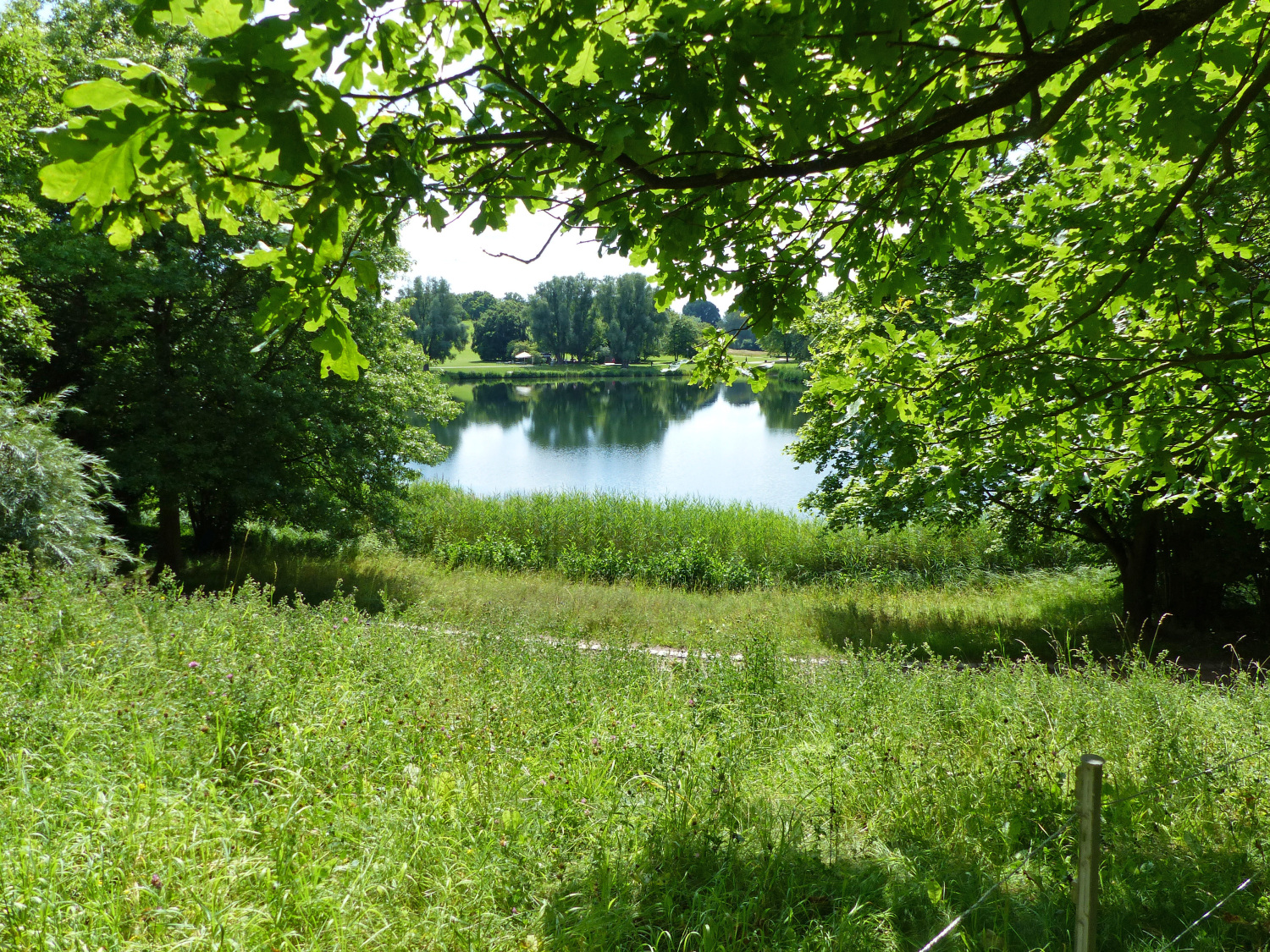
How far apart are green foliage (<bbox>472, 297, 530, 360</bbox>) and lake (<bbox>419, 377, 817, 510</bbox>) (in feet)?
109

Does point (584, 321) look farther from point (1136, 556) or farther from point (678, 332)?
point (1136, 556)

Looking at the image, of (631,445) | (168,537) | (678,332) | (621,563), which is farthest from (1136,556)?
(678,332)

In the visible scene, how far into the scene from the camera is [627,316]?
76.1 meters

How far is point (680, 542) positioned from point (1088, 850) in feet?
51.1

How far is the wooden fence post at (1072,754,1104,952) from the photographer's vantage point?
6.00 ft

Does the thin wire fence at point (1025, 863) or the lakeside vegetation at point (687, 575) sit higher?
the thin wire fence at point (1025, 863)

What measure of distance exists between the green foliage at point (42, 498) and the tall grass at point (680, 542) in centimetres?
715

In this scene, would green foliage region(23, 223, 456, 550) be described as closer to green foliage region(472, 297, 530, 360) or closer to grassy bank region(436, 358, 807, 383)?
grassy bank region(436, 358, 807, 383)

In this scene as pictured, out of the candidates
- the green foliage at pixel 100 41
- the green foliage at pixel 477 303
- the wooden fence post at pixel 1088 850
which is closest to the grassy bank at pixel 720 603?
the wooden fence post at pixel 1088 850

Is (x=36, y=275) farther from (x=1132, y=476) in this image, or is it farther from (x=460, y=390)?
(x=460, y=390)

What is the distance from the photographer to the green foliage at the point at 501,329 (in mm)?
101625

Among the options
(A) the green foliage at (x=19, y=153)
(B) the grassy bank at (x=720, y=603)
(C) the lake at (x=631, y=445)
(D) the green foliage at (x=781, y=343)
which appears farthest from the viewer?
(C) the lake at (x=631, y=445)

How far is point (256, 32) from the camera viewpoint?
1569 millimetres

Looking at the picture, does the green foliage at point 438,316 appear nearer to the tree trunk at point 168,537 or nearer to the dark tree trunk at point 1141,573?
the tree trunk at point 168,537
